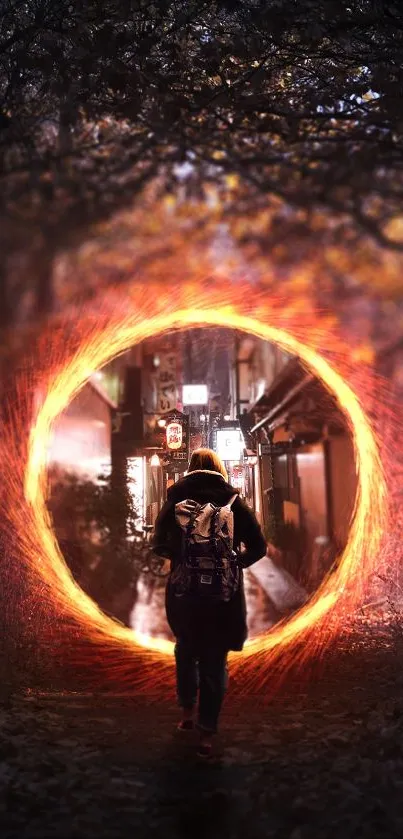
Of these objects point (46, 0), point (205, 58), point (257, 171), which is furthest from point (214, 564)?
point (46, 0)

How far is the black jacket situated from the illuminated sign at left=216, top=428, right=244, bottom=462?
0.57m

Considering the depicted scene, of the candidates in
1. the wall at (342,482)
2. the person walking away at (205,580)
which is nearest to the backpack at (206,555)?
the person walking away at (205,580)

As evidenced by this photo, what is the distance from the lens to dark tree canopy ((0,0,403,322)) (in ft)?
18.5

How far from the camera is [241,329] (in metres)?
5.91

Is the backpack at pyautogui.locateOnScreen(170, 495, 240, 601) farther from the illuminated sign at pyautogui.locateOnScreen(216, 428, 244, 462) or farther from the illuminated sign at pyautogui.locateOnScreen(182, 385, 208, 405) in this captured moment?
the illuminated sign at pyautogui.locateOnScreen(182, 385, 208, 405)

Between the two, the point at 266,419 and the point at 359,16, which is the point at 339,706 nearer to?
the point at 266,419

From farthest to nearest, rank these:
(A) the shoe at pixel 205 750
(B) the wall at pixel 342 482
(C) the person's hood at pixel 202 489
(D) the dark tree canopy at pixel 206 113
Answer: (B) the wall at pixel 342 482 → (D) the dark tree canopy at pixel 206 113 → (C) the person's hood at pixel 202 489 → (A) the shoe at pixel 205 750

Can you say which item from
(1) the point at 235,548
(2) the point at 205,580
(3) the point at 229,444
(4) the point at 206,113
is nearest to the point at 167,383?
(3) the point at 229,444

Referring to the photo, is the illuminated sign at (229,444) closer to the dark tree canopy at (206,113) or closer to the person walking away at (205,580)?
the person walking away at (205,580)

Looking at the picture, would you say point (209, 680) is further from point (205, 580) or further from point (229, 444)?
point (229, 444)

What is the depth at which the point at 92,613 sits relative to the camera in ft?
19.6

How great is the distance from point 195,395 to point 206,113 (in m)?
2.61

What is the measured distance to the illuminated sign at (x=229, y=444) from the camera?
18.5 ft

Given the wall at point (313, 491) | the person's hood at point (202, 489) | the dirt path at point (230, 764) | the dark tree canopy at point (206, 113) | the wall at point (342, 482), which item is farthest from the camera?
the wall at point (342, 482)
